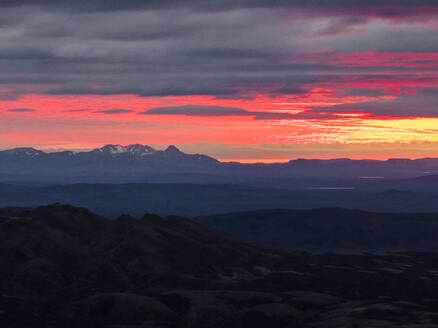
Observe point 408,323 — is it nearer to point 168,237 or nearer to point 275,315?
point 275,315

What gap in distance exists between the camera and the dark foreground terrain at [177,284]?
128 m

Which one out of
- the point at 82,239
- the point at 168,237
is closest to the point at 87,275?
the point at 82,239

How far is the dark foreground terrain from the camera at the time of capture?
128 metres

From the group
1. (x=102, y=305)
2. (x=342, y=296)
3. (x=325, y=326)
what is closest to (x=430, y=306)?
(x=342, y=296)

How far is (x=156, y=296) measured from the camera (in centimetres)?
14388

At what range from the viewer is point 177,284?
163 metres

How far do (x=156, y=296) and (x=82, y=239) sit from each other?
169 feet

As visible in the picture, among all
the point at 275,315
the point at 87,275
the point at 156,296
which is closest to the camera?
the point at 275,315

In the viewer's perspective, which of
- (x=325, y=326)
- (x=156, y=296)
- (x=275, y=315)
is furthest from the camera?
(x=156, y=296)

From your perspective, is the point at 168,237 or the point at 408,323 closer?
the point at 408,323

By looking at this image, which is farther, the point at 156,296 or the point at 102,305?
the point at 156,296

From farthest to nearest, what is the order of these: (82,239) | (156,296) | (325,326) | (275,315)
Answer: (82,239) → (156,296) → (275,315) → (325,326)

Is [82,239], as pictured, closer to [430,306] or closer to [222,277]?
[222,277]

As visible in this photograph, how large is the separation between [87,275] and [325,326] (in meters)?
69.0
